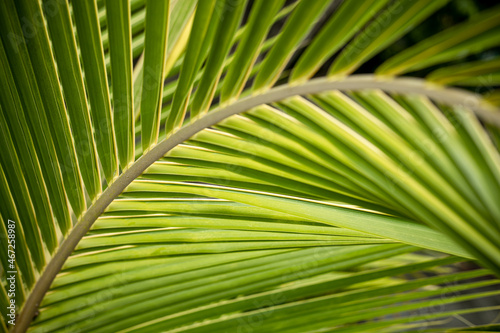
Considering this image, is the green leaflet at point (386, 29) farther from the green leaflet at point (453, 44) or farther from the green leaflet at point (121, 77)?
the green leaflet at point (121, 77)

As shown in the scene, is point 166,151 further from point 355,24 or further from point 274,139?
point 355,24

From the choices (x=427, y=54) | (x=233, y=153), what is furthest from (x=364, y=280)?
(x=427, y=54)

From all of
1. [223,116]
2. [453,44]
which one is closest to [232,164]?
[223,116]

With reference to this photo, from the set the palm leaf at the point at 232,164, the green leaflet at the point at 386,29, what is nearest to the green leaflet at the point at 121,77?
the palm leaf at the point at 232,164

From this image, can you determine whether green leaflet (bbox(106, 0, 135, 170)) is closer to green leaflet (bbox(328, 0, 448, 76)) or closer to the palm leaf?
the palm leaf

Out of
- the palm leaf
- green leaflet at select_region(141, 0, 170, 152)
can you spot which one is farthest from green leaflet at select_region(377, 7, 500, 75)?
green leaflet at select_region(141, 0, 170, 152)

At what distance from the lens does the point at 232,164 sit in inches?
19.7

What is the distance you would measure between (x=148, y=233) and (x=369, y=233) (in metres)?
0.34

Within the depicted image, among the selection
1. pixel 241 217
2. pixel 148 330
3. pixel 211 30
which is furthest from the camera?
pixel 148 330

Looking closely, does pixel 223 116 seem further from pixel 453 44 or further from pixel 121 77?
pixel 453 44

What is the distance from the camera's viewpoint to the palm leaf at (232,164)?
0.34 metres

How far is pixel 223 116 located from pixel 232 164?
7 centimetres

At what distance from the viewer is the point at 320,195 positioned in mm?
476

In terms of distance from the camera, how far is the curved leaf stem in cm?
30
